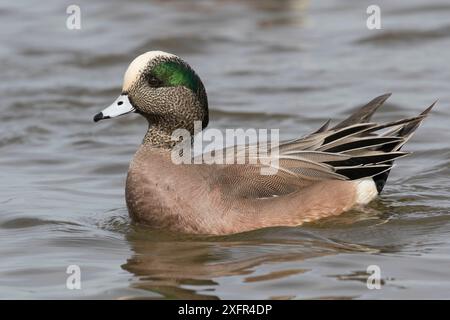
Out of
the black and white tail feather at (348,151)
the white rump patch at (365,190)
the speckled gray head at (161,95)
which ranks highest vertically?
the speckled gray head at (161,95)

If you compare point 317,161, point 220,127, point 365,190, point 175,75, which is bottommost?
point 365,190

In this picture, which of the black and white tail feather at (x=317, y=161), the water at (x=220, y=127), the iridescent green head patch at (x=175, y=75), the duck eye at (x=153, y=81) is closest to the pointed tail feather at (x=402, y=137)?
the black and white tail feather at (x=317, y=161)

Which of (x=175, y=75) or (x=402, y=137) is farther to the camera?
(x=402, y=137)

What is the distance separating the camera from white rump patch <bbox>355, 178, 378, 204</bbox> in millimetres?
7188

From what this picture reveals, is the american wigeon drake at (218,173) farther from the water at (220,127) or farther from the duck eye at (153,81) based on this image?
the water at (220,127)

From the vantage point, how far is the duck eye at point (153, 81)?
6.84m

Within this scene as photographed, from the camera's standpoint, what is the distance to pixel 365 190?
7.23 m

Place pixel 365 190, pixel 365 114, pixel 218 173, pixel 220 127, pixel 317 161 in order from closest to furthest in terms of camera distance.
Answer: pixel 218 173 → pixel 317 161 → pixel 365 190 → pixel 365 114 → pixel 220 127

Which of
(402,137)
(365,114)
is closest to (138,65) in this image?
(365,114)

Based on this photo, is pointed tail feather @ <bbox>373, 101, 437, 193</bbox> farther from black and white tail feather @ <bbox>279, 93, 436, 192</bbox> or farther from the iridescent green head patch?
the iridescent green head patch

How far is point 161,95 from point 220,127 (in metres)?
3.22

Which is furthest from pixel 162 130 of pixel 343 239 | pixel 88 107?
pixel 88 107

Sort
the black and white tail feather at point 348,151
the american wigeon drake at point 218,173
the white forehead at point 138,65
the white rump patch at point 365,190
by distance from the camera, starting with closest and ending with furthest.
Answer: the american wigeon drake at point 218,173 → the white forehead at point 138,65 → the black and white tail feather at point 348,151 → the white rump patch at point 365,190

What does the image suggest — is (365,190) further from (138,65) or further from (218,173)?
(138,65)
